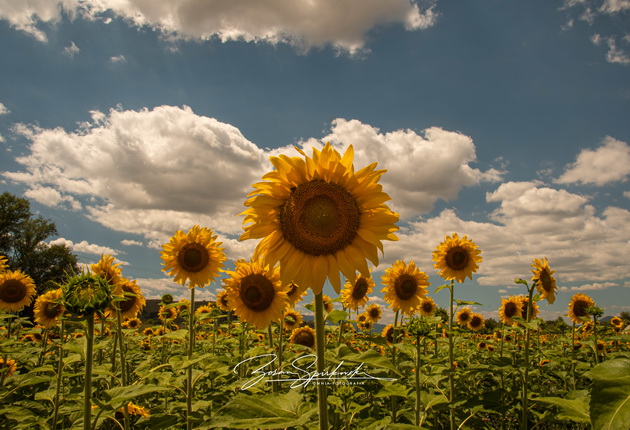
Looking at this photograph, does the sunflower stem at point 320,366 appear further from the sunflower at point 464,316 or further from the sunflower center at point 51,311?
the sunflower at point 464,316

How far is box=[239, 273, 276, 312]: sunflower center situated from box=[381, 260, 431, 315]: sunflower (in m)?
3.51

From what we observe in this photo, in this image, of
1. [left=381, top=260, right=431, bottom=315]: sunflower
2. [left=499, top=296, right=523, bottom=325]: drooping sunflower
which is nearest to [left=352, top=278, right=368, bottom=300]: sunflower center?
[left=381, top=260, right=431, bottom=315]: sunflower

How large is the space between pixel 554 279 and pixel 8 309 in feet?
37.4

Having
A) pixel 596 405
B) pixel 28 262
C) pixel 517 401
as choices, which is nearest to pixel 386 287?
pixel 517 401

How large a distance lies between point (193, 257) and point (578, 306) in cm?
938

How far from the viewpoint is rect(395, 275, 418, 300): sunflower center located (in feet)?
25.4

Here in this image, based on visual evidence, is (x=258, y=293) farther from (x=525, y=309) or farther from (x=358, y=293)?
(x=525, y=309)

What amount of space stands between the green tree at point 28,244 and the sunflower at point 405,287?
124ft

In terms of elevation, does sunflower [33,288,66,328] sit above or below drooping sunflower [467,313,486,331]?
above

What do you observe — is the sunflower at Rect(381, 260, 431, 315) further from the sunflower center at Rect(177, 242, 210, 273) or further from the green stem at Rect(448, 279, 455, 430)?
the sunflower center at Rect(177, 242, 210, 273)

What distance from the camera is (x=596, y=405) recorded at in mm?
1626

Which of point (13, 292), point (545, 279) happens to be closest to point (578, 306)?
point (545, 279)

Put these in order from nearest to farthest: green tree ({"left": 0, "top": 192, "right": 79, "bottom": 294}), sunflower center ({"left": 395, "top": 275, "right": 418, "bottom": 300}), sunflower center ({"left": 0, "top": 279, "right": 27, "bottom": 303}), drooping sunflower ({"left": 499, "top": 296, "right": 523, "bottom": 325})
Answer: sunflower center ({"left": 395, "top": 275, "right": 418, "bottom": 300}) → sunflower center ({"left": 0, "top": 279, "right": 27, "bottom": 303}) → drooping sunflower ({"left": 499, "top": 296, "right": 523, "bottom": 325}) → green tree ({"left": 0, "top": 192, "right": 79, "bottom": 294})

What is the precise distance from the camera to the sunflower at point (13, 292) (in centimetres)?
841
